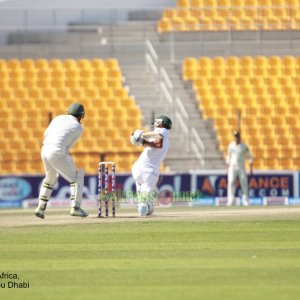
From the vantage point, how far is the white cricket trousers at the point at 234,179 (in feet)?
94.3

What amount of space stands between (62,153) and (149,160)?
2.03 meters

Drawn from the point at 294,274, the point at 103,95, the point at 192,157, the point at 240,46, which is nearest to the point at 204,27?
the point at 240,46

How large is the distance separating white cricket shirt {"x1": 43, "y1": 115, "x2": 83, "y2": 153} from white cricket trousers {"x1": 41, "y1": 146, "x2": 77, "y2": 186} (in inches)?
3.9

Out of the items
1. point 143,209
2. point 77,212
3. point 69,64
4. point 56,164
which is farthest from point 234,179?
point 56,164

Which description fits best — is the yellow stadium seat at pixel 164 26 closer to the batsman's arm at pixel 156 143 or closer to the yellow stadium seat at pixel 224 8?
the yellow stadium seat at pixel 224 8

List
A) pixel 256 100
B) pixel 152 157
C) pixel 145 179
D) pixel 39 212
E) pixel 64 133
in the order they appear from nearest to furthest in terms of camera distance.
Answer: pixel 64 133 < pixel 39 212 < pixel 145 179 < pixel 152 157 < pixel 256 100

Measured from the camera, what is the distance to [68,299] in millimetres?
9469

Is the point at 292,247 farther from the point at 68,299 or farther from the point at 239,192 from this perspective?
the point at 239,192

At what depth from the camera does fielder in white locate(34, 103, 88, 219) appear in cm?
1931

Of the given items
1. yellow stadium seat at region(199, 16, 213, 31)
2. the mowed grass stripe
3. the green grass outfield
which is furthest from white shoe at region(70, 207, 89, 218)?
yellow stadium seat at region(199, 16, 213, 31)

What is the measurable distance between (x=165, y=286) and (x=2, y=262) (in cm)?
266

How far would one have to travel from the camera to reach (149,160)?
68.2 ft

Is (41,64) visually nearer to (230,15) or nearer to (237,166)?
(230,15)

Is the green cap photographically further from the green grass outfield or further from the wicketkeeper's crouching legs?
the green grass outfield
